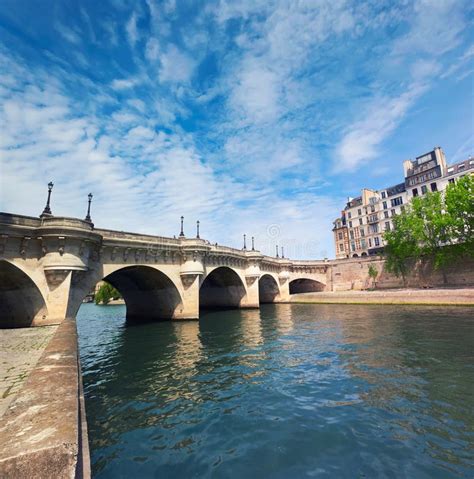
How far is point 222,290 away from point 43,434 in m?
48.5

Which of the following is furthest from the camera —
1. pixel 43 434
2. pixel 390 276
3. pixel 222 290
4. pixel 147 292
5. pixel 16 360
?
pixel 390 276

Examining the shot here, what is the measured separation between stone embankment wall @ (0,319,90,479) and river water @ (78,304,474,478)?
3.56 metres

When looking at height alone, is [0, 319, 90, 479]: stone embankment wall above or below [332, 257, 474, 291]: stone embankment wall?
below

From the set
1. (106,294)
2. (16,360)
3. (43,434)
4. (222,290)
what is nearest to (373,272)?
(222,290)

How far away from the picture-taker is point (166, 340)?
22156mm

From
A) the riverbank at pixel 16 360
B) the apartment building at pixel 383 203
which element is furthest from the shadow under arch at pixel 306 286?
the riverbank at pixel 16 360

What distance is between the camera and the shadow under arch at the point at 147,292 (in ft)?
105

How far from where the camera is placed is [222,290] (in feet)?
166

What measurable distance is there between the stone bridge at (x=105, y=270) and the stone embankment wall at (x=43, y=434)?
1643 centimetres

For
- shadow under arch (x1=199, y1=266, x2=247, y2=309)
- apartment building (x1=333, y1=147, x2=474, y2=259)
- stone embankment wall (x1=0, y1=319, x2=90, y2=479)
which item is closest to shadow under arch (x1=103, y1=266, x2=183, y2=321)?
shadow under arch (x1=199, y1=266, x2=247, y2=309)

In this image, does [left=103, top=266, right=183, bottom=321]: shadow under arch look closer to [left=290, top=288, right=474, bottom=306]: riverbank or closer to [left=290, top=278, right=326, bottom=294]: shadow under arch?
[left=290, top=288, right=474, bottom=306]: riverbank

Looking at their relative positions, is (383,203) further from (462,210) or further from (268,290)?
(268,290)

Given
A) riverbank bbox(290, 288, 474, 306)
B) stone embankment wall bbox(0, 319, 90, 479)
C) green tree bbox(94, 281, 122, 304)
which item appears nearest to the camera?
stone embankment wall bbox(0, 319, 90, 479)

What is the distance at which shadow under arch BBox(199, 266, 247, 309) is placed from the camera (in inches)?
1833
